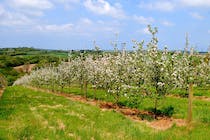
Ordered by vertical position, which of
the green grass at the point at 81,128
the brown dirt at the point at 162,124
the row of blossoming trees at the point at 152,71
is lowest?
the brown dirt at the point at 162,124

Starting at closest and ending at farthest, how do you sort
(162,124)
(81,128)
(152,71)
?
(81,128) < (162,124) < (152,71)

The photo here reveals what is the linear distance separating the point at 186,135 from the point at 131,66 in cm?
1241

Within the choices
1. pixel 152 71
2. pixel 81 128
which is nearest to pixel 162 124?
pixel 152 71

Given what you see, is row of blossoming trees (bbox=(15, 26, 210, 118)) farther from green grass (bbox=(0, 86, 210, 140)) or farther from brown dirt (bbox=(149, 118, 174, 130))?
green grass (bbox=(0, 86, 210, 140))

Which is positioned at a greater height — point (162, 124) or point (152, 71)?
point (152, 71)

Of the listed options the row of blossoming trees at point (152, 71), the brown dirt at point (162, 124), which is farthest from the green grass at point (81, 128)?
the row of blossoming trees at point (152, 71)

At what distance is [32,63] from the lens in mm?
167625

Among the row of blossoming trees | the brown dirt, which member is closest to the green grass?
the brown dirt

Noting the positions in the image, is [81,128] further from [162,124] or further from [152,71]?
[152,71]

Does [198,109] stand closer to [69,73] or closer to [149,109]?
[149,109]

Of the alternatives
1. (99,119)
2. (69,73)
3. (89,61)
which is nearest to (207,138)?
(99,119)

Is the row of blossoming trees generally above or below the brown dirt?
above

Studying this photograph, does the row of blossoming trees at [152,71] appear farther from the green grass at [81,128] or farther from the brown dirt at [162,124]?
the green grass at [81,128]

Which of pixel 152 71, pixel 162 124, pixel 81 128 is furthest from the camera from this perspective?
pixel 152 71
